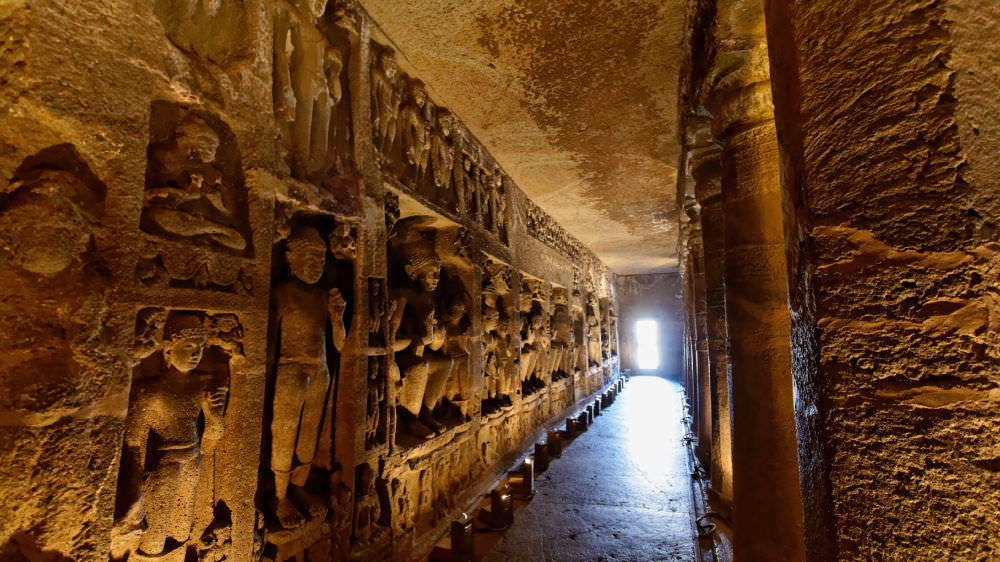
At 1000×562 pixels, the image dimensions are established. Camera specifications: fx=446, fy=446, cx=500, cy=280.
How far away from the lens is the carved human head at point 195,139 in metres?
2.25

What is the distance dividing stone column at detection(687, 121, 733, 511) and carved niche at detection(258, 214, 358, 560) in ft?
11.3

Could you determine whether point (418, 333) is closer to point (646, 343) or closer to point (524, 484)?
point (524, 484)

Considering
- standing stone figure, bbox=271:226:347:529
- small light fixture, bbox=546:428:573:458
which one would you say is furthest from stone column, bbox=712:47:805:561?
small light fixture, bbox=546:428:573:458

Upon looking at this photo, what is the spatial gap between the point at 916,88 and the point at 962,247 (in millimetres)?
387

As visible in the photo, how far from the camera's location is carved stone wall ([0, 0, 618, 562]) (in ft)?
5.52

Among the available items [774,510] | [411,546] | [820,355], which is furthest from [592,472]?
[820,355]

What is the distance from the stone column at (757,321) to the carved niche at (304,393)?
264 cm

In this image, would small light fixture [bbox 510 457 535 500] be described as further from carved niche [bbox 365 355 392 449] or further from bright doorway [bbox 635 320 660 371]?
bright doorway [bbox 635 320 660 371]

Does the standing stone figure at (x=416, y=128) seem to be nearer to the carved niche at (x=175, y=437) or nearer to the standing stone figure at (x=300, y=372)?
the standing stone figure at (x=300, y=372)

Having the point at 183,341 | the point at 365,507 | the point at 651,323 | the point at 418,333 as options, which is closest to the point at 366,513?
the point at 365,507

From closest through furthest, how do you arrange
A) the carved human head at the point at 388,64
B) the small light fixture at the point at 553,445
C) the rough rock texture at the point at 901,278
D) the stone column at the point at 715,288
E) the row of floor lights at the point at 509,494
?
1. the rough rock texture at the point at 901,278
2. the row of floor lights at the point at 509,494
3. the carved human head at the point at 388,64
4. the stone column at the point at 715,288
5. the small light fixture at the point at 553,445

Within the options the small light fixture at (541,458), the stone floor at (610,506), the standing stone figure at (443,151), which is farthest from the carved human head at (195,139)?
the small light fixture at (541,458)

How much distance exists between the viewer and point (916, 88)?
3.42 feet

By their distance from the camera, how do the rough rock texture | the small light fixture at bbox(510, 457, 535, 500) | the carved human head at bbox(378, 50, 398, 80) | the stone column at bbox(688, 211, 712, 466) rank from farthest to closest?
the stone column at bbox(688, 211, 712, 466), the small light fixture at bbox(510, 457, 535, 500), the carved human head at bbox(378, 50, 398, 80), the rough rock texture
